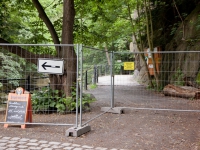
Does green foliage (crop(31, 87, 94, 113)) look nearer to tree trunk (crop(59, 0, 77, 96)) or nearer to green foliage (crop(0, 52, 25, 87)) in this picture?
tree trunk (crop(59, 0, 77, 96))

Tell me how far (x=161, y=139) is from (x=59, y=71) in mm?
2815

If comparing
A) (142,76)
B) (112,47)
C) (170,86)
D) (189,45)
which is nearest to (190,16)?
(189,45)

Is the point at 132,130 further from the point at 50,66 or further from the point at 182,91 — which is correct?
the point at 182,91

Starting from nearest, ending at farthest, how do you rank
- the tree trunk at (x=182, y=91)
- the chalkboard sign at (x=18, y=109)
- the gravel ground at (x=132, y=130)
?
the gravel ground at (x=132, y=130) < the chalkboard sign at (x=18, y=109) < the tree trunk at (x=182, y=91)

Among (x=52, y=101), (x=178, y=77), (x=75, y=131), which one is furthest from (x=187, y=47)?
(x=75, y=131)

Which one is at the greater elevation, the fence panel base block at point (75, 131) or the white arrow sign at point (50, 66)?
the white arrow sign at point (50, 66)

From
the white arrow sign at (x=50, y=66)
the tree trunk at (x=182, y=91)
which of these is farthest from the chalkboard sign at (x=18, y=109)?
the tree trunk at (x=182, y=91)

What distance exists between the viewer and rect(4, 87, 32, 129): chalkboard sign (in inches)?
272

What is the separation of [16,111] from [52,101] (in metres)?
1.92

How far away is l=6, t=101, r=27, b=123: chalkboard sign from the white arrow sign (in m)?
0.99

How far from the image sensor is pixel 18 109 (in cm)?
698

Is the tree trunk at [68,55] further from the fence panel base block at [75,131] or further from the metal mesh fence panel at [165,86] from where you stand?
the fence panel base block at [75,131]

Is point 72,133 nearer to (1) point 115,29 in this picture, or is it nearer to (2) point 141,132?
(2) point 141,132

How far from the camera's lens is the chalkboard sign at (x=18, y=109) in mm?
6898
